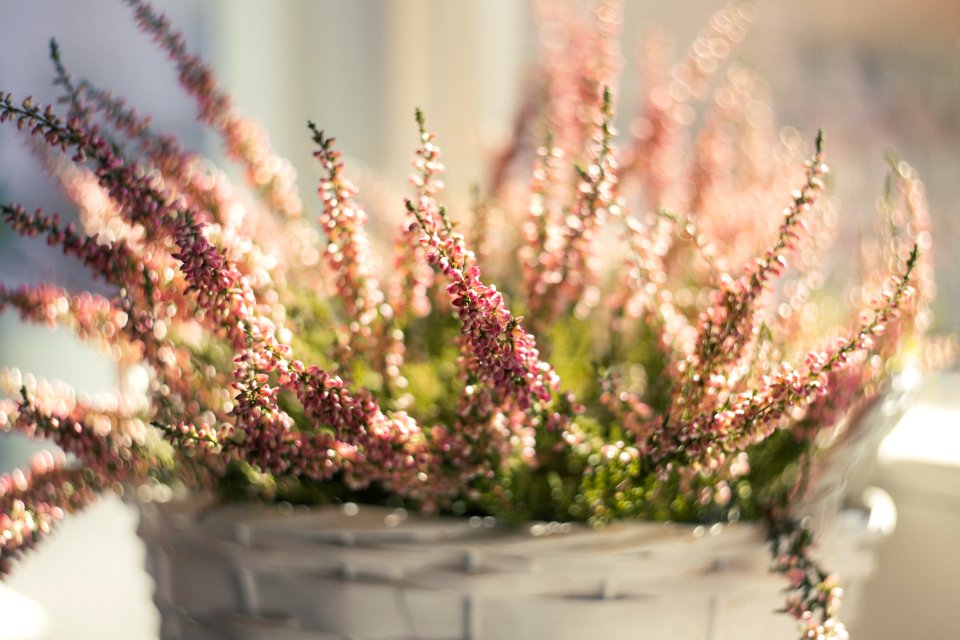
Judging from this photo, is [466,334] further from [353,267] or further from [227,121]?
[227,121]

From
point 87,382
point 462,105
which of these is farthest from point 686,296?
point 87,382

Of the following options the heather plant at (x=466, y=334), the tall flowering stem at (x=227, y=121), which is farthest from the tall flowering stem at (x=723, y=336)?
the tall flowering stem at (x=227, y=121)

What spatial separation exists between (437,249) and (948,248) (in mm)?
796

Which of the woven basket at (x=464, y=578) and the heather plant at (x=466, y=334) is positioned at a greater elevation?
the heather plant at (x=466, y=334)

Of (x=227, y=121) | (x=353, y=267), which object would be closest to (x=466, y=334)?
(x=353, y=267)

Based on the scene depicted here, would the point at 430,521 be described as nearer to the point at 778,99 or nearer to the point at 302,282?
the point at 302,282

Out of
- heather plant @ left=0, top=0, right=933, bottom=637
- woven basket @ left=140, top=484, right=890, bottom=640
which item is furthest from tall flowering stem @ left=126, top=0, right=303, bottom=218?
woven basket @ left=140, top=484, right=890, bottom=640

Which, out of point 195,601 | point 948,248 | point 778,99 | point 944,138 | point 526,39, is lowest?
point 195,601

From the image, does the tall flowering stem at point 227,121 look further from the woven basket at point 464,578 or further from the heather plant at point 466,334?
the woven basket at point 464,578

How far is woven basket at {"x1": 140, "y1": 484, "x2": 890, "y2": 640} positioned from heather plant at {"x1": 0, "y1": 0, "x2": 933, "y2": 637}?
0.8 inches

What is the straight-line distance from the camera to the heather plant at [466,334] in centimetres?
36

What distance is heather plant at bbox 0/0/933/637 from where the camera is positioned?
1.20ft

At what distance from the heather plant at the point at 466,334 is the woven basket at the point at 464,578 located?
0.8 inches

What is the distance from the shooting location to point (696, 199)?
0.61m
